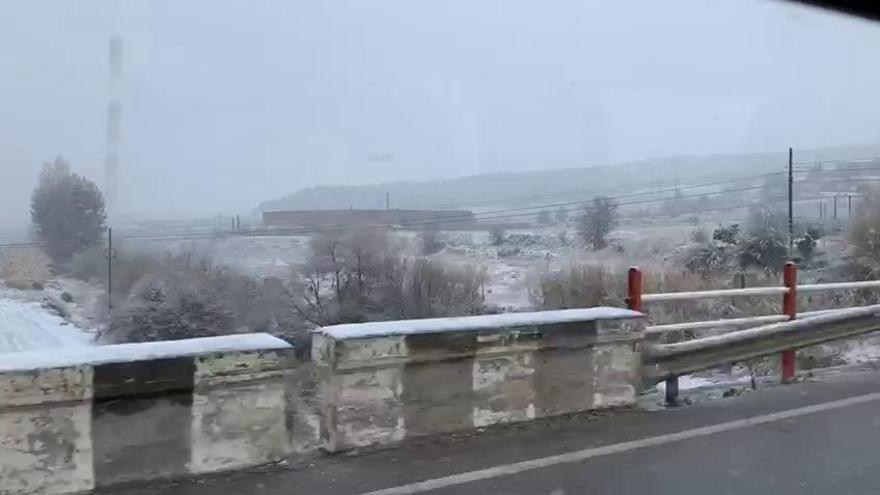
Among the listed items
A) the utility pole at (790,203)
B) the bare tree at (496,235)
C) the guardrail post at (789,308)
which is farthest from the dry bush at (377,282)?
the guardrail post at (789,308)

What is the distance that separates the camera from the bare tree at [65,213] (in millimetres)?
18734

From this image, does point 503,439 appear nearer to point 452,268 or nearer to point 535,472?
point 535,472

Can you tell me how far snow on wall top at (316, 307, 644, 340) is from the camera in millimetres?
6066

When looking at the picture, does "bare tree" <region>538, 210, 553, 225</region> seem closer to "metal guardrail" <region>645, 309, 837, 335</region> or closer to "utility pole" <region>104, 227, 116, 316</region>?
"utility pole" <region>104, 227, 116, 316</region>

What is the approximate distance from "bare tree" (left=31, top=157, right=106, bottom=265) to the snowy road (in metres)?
2.33

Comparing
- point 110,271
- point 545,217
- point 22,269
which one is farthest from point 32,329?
point 545,217

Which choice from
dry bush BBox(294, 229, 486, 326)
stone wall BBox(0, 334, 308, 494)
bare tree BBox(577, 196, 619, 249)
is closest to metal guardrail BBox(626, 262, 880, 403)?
stone wall BBox(0, 334, 308, 494)

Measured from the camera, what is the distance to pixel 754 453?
6.12 m

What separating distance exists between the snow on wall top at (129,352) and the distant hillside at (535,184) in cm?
1987

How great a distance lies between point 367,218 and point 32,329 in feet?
40.5

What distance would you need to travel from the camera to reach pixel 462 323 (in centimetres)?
652

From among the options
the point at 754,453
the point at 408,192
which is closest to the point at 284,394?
the point at 754,453

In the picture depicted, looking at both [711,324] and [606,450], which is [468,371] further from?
[711,324]

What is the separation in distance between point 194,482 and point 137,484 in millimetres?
321
